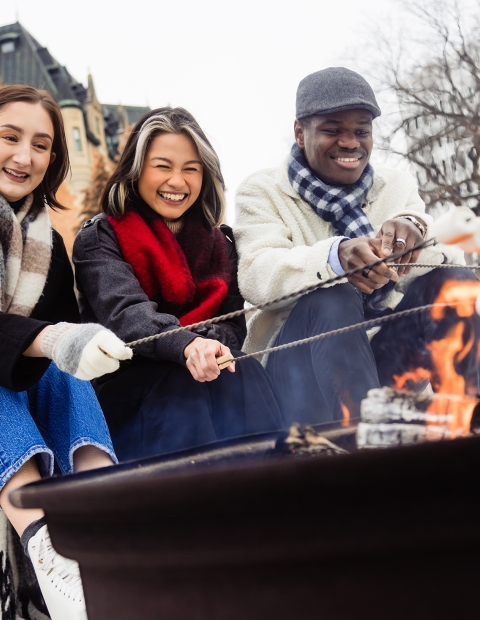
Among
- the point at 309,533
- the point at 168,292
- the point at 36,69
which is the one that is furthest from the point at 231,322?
the point at 36,69

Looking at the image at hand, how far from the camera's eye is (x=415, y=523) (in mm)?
671

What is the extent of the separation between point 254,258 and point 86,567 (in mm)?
1192

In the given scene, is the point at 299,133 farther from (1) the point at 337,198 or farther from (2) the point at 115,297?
(2) the point at 115,297

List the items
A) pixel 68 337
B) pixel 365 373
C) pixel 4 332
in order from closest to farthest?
1. pixel 68 337
2. pixel 4 332
3. pixel 365 373

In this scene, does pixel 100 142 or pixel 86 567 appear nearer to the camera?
pixel 86 567

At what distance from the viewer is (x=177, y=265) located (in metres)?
1.81

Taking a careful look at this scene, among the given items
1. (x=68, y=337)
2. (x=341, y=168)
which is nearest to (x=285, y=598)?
(x=68, y=337)

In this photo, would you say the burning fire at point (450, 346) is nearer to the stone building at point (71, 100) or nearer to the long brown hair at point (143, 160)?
the long brown hair at point (143, 160)

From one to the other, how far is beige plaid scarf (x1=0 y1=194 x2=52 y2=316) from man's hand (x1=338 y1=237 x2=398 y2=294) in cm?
80

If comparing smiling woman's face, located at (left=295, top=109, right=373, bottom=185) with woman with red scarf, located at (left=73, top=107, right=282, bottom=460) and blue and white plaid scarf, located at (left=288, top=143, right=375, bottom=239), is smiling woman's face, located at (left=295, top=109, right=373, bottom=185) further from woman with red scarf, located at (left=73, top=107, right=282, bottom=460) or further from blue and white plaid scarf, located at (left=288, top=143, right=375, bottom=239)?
woman with red scarf, located at (left=73, top=107, right=282, bottom=460)

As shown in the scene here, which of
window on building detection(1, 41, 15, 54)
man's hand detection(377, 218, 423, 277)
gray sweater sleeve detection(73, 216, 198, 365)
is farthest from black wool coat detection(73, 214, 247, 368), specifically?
window on building detection(1, 41, 15, 54)

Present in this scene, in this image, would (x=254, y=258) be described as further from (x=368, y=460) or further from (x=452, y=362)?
(x=368, y=460)

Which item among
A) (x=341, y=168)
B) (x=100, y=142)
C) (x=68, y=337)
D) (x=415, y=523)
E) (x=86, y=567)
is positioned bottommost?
(x=86, y=567)

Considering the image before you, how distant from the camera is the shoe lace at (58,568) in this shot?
98 centimetres
